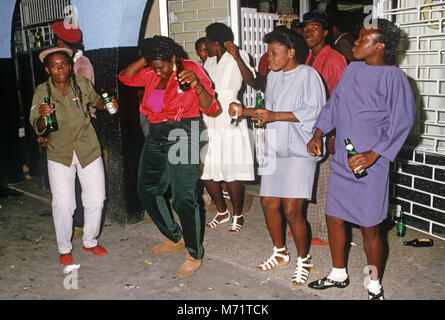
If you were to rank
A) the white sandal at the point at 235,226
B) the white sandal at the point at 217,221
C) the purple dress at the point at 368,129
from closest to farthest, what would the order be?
the purple dress at the point at 368,129, the white sandal at the point at 235,226, the white sandal at the point at 217,221

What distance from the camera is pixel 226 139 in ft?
18.1

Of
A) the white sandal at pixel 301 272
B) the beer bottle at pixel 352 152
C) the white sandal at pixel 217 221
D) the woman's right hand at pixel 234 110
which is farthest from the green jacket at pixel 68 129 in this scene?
the beer bottle at pixel 352 152

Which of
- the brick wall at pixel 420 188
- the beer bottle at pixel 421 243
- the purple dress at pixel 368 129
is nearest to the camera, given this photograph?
the purple dress at pixel 368 129

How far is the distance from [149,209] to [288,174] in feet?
4.83

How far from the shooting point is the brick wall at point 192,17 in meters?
6.57

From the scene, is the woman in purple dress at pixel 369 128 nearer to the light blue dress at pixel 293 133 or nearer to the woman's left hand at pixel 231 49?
the light blue dress at pixel 293 133

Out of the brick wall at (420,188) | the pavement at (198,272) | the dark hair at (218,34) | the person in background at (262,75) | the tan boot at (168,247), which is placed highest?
the dark hair at (218,34)

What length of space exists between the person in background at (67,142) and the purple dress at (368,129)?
7.95ft

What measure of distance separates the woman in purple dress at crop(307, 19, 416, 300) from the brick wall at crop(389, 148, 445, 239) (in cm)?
179

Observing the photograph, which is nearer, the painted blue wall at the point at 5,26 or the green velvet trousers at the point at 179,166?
the green velvet trousers at the point at 179,166

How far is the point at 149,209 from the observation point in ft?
14.6

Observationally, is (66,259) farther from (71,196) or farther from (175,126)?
(175,126)
